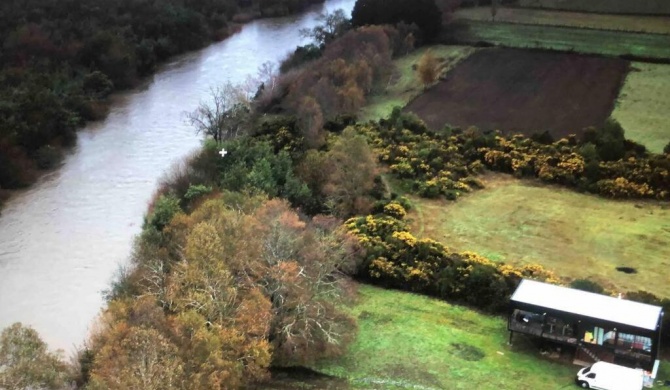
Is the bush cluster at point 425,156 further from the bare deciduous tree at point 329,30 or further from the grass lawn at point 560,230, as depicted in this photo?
the bare deciduous tree at point 329,30

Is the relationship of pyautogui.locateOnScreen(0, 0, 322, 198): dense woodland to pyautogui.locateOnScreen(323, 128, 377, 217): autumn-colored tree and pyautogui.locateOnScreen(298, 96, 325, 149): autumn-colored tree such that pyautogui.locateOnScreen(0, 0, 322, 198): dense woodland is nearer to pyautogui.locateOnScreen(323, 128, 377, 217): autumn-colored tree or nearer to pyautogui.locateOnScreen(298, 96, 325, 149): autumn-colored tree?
pyautogui.locateOnScreen(298, 96, 325, 149): autumn-colored tree

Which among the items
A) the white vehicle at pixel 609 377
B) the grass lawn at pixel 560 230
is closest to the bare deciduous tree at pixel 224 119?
the grass lawn at pixel 560 230

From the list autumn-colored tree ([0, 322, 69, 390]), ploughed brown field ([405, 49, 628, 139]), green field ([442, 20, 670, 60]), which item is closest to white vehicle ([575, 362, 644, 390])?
autumn-colored tree ([0, 322, 69, 390])

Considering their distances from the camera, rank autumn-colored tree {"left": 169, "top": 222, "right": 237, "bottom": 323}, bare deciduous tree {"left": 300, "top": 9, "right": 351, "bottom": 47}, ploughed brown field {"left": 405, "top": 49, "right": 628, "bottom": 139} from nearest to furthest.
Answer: autumn-colored tree {"left": 169, "top": 222, "right": 237, "bottom": 323} < ploughed brown field {"left": 405, "top": 49, "right": 628, "bottom": 139} < bare deciduous tree {"left": 300, "top": 9, "right": 351, "bottom": 47}

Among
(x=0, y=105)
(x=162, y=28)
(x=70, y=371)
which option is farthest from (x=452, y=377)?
(x=162, y=28)

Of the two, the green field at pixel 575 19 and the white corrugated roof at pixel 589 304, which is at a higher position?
the green field at pixel 575 19

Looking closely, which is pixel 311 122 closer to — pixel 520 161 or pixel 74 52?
pixel 520 161
